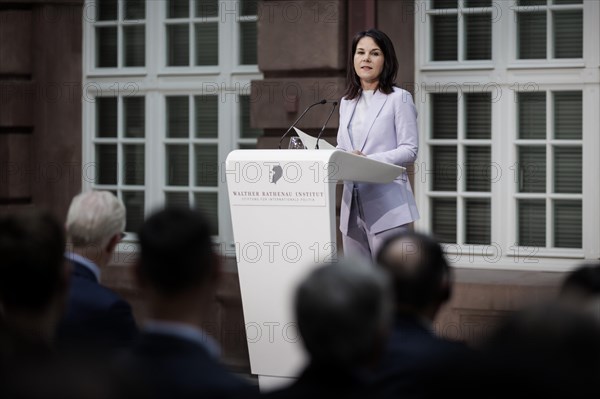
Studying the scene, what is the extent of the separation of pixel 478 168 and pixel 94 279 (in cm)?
369

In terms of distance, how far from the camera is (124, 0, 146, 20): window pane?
7.59 metres

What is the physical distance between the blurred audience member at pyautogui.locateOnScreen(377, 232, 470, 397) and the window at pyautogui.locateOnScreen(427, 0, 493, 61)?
4226 millimetres

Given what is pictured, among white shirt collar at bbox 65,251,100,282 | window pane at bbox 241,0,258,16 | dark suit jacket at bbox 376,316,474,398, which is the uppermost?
window pane at bbox 241,0,258,16

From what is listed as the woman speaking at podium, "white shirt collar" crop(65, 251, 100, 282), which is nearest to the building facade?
the woman speaking at podium

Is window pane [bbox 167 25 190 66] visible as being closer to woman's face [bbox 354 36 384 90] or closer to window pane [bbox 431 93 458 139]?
window pane [bbox 431 93 458 139]

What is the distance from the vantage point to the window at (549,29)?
659cm

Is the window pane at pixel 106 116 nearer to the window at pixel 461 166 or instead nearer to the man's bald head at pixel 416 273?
the window at pixel 461 166

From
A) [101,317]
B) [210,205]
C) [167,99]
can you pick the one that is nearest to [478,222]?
[210,205]

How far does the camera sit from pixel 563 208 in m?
6.68

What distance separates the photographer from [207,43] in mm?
7453

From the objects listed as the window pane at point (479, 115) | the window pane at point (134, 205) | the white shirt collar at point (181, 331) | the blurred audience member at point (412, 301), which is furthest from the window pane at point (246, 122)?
the white shirt collar at point (181, 331)

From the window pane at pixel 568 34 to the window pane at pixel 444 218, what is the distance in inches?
40.6

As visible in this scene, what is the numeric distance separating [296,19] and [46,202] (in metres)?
2.12

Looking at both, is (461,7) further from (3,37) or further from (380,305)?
(380,305)
